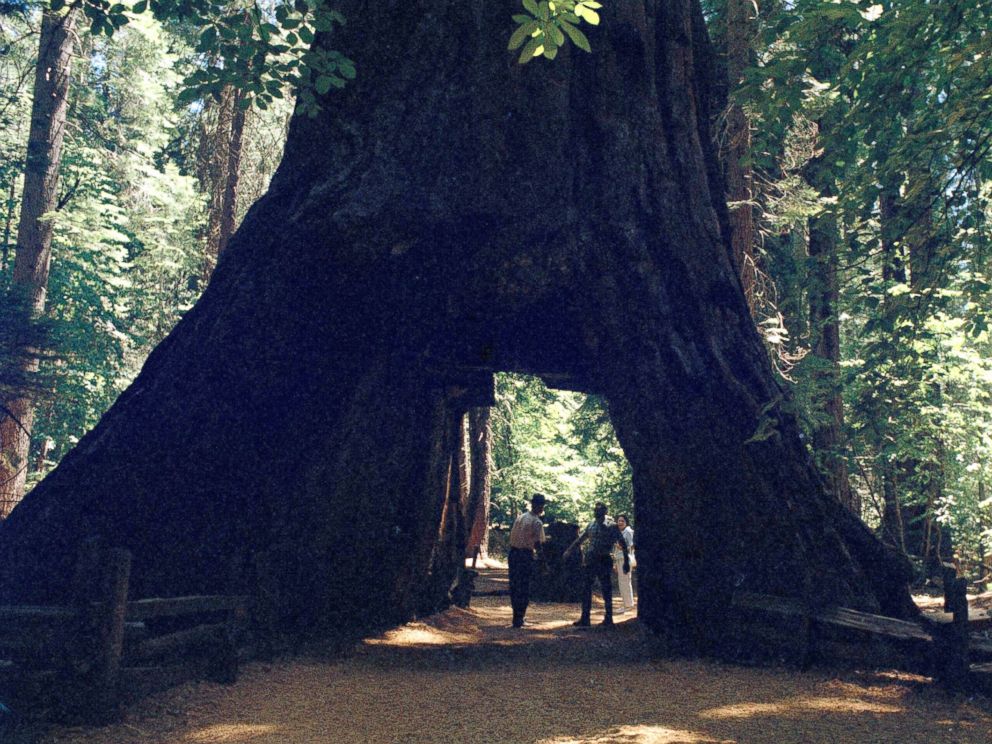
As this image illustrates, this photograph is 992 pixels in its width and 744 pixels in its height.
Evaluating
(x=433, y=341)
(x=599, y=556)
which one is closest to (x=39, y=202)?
(x=433, y=341)

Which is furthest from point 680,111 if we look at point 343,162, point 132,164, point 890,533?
point 132,164

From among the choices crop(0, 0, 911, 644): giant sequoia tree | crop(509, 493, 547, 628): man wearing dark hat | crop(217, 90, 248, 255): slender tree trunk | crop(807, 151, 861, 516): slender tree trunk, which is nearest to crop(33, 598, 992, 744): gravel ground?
crop(0, 0, 911, 644): giant sequoia tree

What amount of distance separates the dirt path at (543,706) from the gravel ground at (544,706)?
0.02 metres

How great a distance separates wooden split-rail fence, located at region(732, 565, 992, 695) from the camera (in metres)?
7.50

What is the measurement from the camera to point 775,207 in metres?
17.6

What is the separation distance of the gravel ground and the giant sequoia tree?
1102 mm

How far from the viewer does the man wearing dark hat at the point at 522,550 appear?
1382cm

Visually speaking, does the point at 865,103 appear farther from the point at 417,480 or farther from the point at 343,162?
the point at 417,480

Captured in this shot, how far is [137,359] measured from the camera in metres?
25.5

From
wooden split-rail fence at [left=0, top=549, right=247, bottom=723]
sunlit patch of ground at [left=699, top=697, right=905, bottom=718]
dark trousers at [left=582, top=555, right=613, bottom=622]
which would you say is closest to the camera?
wooden split-rail fence at [left=0, top=549, right=247, bottom=723]

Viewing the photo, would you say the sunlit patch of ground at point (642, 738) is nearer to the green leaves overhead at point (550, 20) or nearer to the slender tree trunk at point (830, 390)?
the green leaves overhead at point (550, 20)

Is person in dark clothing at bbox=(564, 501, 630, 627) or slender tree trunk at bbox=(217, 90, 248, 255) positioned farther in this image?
slender tree trunk at bbox=(217, 90, 248, 255)

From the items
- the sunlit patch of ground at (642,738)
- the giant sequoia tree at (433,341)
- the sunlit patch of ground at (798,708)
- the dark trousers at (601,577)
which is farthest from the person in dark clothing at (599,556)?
the sunlit patch of ground at (642,738)

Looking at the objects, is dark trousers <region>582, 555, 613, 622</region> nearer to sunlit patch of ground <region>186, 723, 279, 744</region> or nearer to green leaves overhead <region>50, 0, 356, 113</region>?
sunlit patch of ground <region>186, 723, 279, 744</region>
